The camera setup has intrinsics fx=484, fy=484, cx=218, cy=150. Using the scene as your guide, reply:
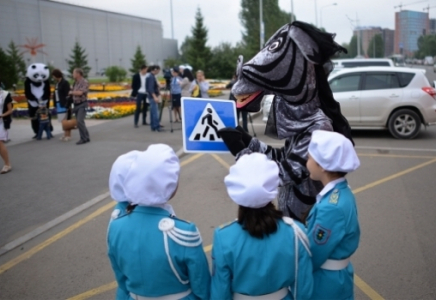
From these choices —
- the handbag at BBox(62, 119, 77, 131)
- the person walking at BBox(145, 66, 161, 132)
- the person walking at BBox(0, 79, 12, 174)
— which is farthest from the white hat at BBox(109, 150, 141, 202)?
the person walking at BBox(145, 66, 161, 132)

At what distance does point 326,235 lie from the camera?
2.60 meters

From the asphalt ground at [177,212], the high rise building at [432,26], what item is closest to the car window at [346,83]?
the asphalt ground at [177,212]

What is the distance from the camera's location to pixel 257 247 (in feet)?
7.97

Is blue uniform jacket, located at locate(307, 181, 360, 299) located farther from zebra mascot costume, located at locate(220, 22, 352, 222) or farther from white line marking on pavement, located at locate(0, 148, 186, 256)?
white line marking on pavement, located at locate(0, 148, 186, 256)

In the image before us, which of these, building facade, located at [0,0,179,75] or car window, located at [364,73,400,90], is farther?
building facade, located at [0,0,179,75]

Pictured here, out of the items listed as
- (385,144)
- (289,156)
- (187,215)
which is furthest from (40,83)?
(289,156)

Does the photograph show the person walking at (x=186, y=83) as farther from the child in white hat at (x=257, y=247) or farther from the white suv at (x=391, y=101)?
the child in white hat at (x=257, y=247)

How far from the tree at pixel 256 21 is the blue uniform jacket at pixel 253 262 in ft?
96.7

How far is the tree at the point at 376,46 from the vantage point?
3033 centimetres

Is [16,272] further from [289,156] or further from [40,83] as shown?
[40,83]

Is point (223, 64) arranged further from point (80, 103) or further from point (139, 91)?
point (80, 103)

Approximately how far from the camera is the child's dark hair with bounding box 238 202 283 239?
2441 millimetres

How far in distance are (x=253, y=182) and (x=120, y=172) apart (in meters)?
0.86

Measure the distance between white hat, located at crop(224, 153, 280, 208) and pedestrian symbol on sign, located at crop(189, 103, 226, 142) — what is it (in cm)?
86
